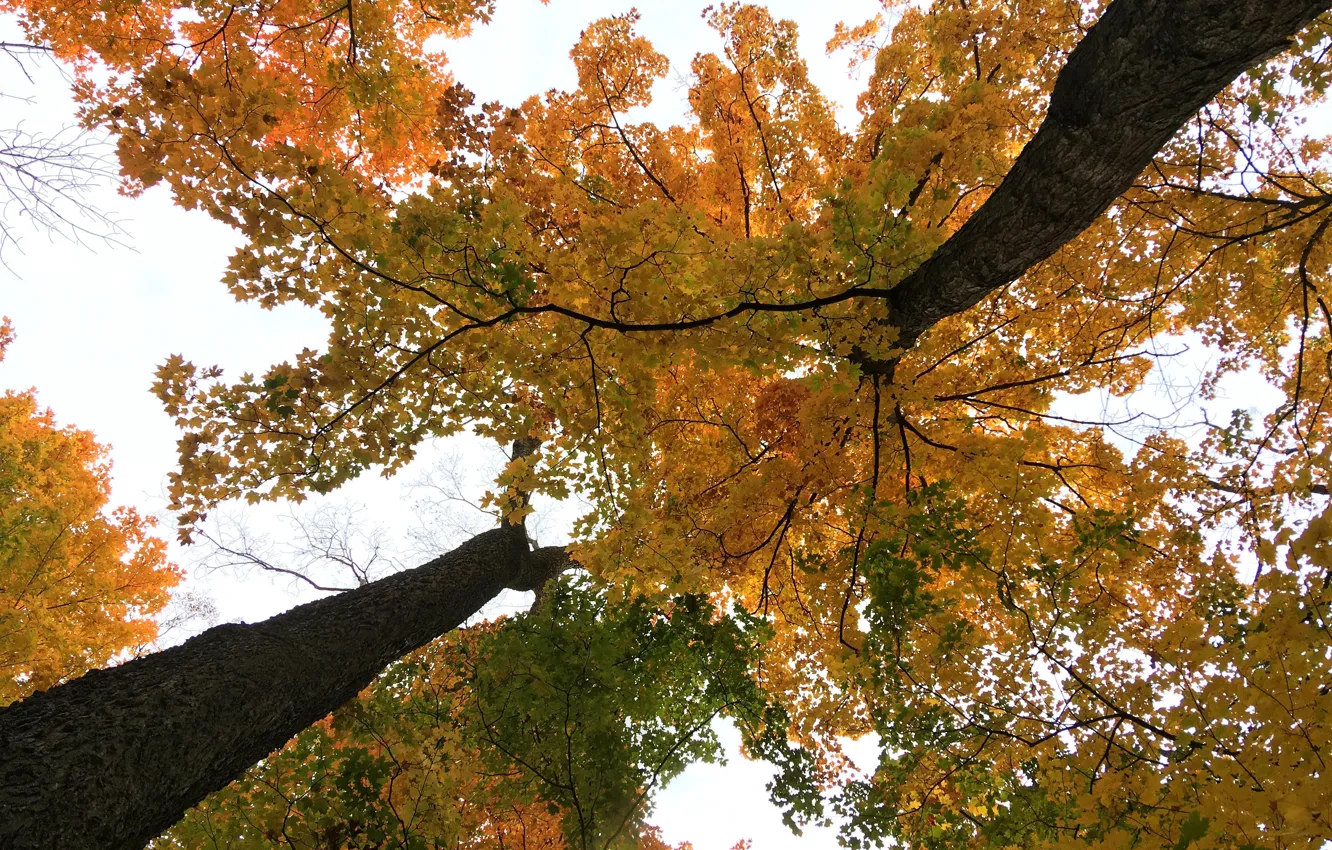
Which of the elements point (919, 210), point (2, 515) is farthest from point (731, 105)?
point (2, 515)

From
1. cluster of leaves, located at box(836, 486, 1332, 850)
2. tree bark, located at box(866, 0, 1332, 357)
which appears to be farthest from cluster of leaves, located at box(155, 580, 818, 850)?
tree bark, located at box(866, 0, 1332, 357)

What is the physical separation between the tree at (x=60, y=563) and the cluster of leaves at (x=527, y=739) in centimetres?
533

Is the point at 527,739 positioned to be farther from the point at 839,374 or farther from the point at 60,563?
the point at 60,563

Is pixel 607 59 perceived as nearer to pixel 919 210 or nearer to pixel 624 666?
pixel 919 210

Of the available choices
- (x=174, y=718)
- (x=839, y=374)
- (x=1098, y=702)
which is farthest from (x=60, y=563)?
(x=1098, y=702)

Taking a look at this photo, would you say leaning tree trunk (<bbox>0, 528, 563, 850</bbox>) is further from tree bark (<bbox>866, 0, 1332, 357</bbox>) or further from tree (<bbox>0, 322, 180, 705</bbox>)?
tree (<bbox>0, 322, 180, 705</bbox>)

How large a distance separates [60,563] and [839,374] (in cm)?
1024

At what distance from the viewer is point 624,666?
4332mm

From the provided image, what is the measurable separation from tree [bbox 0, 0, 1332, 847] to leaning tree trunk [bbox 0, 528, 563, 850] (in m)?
0.02

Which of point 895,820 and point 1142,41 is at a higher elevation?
point 1142,41

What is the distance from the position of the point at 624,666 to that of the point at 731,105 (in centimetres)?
583

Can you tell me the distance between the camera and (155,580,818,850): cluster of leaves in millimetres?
2980

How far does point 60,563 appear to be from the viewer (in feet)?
23.7

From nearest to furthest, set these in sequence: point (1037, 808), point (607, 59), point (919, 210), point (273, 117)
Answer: point (273, 117)
point (1037, 808)
point (919, 210)
point (607, 59)
